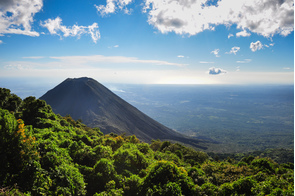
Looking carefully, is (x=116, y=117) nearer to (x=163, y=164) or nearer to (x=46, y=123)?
(x=46, y=123)

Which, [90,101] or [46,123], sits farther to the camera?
[90,101]

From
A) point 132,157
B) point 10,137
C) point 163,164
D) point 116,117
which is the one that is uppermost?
point 10,137

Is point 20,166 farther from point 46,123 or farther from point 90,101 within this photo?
point 90,101

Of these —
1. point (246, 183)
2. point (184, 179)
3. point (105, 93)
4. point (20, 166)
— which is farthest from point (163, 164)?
point (105, 93)

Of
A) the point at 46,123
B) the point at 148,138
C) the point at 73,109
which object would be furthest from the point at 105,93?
the point at 46,123

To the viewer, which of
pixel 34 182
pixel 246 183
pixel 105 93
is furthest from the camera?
pixel 105 93

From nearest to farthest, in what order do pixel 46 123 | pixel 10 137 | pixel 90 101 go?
1. pixel 10 137
2. pixel 46 123
3. pixel 90 101

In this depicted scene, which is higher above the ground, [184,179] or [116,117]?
[184,179]
